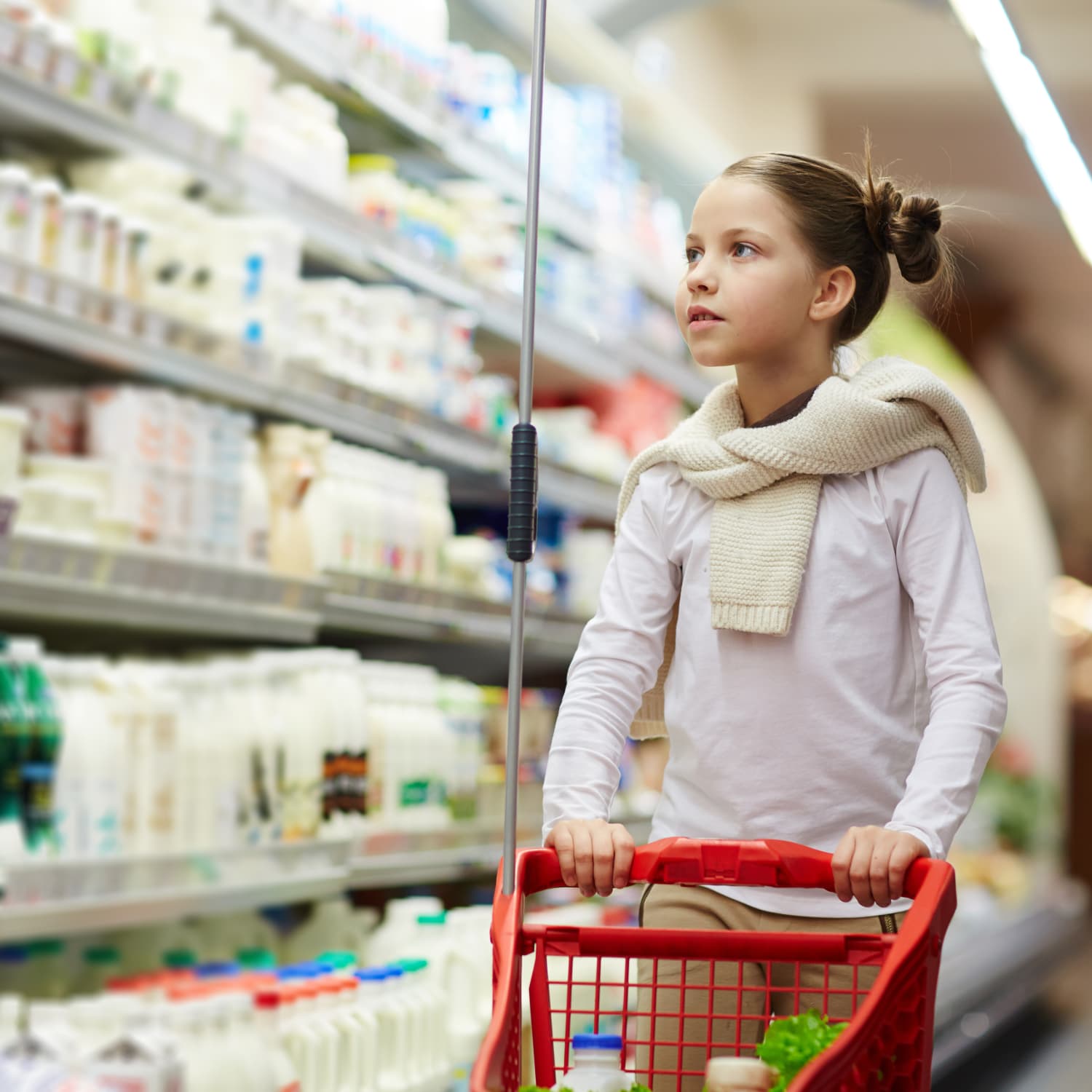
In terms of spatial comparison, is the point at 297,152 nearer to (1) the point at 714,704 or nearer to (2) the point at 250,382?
(2) the point at 250,382

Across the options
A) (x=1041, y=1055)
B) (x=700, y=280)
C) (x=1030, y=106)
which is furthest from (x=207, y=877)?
(x=1041, y=1055)

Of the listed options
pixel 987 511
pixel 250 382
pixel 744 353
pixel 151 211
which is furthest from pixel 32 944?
pixel 987 511

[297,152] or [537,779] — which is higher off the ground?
[297,152]

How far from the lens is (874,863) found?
129 centimetres

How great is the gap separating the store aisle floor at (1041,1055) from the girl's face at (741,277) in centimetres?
375

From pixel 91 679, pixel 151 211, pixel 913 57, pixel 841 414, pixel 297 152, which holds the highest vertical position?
pixel 913 57

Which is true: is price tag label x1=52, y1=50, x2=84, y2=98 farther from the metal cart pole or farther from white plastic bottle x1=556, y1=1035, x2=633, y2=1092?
white plastic bottle x1=556, y1=1035, x2=633, y2=1092

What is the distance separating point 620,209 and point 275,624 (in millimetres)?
2231

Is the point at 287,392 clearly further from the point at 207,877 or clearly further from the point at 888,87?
the point at 888,87

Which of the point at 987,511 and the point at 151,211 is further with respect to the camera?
the point at 987,511

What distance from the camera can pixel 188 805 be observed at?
256 cm

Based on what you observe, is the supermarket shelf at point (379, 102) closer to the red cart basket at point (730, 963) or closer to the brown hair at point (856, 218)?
the brown hair at point (856, 218)

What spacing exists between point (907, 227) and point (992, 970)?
428 centimetres

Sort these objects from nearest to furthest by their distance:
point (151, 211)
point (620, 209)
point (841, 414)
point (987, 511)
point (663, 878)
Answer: point (663, 878) < point (841, 414) < point (151, 211) < point (620, 209) < point (987, 511)
